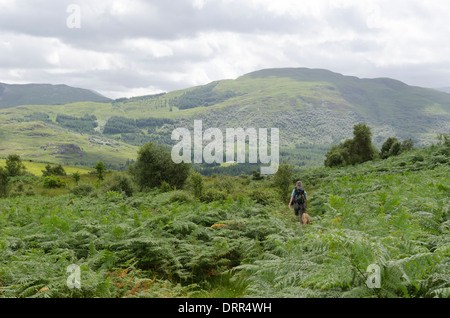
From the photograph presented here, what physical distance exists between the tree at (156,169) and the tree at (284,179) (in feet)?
58.5

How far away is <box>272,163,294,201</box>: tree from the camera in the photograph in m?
25.8

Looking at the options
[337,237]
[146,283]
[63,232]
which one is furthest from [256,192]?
[337,237]

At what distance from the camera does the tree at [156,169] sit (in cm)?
4025

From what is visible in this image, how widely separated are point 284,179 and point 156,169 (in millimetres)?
20775

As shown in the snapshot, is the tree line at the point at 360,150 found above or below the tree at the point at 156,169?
above

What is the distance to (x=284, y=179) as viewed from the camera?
2588cm

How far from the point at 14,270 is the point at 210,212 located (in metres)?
7.52

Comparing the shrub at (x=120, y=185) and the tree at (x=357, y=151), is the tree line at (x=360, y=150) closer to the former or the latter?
the tree at (x=357, y=151)

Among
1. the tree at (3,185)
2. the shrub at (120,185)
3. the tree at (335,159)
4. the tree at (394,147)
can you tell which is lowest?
the tree at (3,185)

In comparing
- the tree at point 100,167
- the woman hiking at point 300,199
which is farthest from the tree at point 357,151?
the tree at point 100,167

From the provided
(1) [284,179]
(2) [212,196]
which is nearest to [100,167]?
(2) [212,196]
